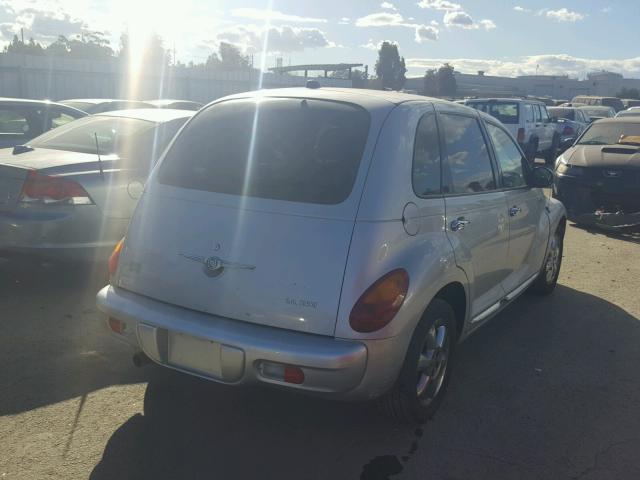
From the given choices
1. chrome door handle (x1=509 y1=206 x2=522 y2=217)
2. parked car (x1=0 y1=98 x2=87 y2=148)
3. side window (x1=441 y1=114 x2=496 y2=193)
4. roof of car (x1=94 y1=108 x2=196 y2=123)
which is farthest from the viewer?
parked car (x1=0 y1=98 x2=87 y2=148)

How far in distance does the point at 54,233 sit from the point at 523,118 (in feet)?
46.2

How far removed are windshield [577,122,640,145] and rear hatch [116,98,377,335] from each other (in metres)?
7.88

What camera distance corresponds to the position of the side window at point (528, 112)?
16.5m

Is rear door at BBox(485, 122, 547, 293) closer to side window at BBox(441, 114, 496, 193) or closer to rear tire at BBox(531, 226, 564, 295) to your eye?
side window at BBox(441, 114, 496, 193)

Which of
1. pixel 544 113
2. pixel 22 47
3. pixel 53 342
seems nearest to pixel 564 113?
pixel 544 113

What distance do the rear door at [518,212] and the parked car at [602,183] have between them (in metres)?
3.85

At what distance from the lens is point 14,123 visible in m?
7.86

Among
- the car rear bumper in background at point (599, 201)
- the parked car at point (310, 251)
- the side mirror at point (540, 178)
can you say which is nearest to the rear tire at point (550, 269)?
the side mirror at point (540, 178)

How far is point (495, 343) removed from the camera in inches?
182

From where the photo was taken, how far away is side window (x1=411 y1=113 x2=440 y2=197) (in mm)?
3244

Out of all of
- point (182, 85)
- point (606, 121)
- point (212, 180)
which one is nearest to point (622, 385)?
point (212, 180)

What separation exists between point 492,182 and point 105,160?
10.5 ft

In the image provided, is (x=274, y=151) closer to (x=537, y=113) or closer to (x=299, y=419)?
(x=299, y=419)

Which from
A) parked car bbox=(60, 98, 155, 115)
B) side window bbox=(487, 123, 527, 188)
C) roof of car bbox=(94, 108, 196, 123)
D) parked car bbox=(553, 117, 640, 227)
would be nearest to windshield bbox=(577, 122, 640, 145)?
parked car bbox=(553, 117, 640, 227)
